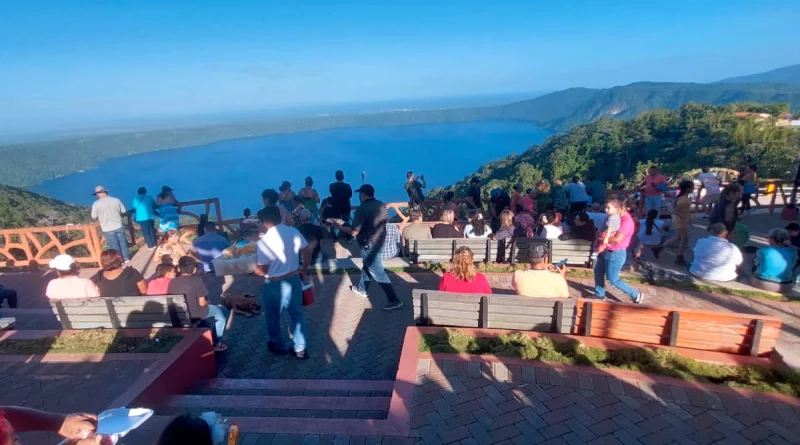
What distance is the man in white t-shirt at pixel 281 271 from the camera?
4.13 m

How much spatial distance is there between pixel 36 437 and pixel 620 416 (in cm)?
443

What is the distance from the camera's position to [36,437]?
305 cm

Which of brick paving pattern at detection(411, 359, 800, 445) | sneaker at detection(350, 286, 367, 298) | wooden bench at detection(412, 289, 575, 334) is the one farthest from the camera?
→ sneaker at detection(350, 286, 367, 298)

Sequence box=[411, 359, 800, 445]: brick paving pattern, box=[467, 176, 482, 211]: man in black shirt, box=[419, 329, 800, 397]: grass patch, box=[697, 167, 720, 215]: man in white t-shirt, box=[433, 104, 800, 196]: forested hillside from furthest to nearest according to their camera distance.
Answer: box=[433, 104, 800, 196]: forested hillside → box=[697, 167, 720, 215]: man in white t-shirt → box=[467, 176, 482, 211]: man in black shirt → box=[419, 329, 800, 397]: grass patch → box=[411, 359, 800, 445]: brick paving pattern

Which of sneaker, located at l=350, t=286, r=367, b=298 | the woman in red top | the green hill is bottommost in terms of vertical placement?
the green hill

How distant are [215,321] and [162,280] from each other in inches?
28.7

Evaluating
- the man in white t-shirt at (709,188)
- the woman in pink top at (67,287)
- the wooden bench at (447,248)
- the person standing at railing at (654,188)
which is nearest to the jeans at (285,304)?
the woman in pink top at (67,287)

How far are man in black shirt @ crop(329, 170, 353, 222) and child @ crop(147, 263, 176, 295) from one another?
4253mm

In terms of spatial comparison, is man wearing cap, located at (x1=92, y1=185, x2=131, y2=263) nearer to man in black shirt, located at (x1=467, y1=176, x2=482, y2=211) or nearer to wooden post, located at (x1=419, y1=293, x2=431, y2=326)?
wooden post, located at (x1=419, y1=293, x2=431, y2=326)

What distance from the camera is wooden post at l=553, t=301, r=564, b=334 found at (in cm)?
382

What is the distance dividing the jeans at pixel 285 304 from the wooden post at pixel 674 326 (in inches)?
141

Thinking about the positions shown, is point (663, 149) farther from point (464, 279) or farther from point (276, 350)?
point (276, 350)

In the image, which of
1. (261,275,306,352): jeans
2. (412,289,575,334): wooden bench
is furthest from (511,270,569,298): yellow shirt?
(261,275,306,352): jeans

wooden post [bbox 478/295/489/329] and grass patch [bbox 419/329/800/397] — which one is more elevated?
wooden post [bbox 478/295/489/329]
